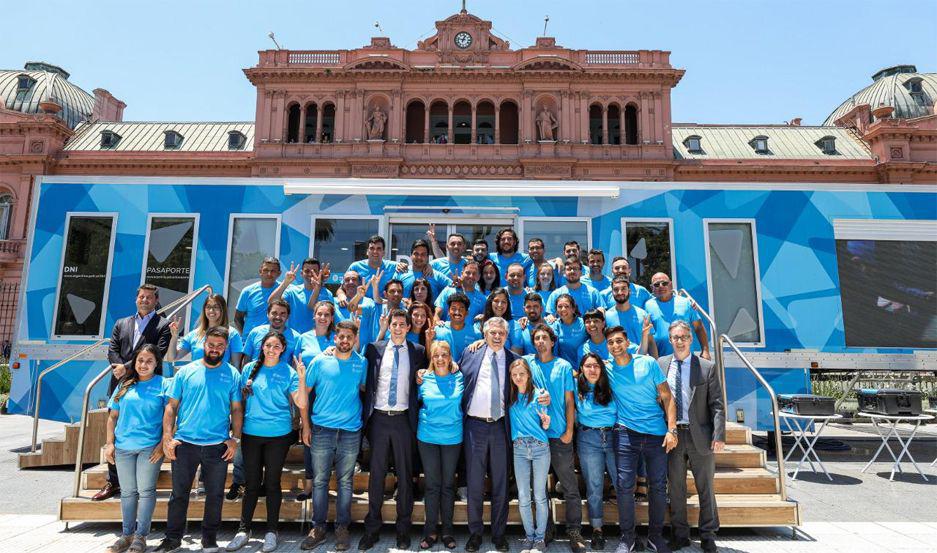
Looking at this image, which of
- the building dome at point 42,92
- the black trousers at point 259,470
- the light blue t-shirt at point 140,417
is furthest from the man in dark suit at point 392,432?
the building dome at point 42,92

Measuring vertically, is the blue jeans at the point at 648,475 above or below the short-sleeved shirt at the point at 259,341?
below

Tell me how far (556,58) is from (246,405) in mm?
27055

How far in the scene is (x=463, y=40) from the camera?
96.0 feet

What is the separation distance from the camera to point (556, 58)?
90.2 feet

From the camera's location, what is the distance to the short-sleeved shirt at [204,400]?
14.3ft

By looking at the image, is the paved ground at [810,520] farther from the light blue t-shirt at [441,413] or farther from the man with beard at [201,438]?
the light blue t-shirt at [441,413]

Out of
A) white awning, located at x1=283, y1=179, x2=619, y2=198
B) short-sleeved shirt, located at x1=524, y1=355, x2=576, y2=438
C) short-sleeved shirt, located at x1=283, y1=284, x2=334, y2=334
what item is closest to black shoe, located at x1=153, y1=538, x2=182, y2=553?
short-sleeved shirt, located at x1=283, y1=284, x2=334, y2=334

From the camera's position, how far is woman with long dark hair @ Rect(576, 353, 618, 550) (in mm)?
4523

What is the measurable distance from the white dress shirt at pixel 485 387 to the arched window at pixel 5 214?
119 feet

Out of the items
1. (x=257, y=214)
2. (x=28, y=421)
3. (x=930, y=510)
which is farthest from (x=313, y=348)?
(x=28, y=421)

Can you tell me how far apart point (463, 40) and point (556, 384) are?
1125 inches

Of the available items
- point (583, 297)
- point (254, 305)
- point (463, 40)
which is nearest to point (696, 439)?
point (583, 297)

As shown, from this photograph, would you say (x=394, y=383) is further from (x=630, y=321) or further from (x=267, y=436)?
(x=630, y=321)

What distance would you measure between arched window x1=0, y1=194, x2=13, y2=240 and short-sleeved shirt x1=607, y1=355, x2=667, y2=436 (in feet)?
122
